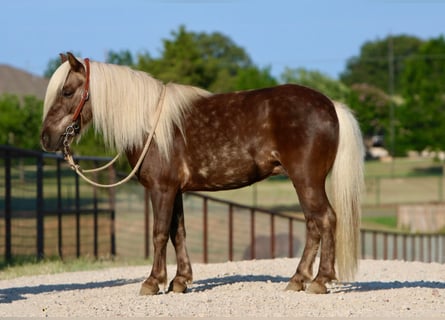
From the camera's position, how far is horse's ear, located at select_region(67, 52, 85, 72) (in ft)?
24.9

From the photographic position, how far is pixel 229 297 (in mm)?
7488

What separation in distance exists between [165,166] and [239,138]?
0.69 meters

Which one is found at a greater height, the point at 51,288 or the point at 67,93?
the point at 67,93

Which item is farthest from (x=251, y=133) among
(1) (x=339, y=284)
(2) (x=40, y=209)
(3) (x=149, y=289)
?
(2) (x=40, y=209)

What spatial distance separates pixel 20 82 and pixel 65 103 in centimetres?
4630

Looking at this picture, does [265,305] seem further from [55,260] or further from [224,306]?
[55,260]

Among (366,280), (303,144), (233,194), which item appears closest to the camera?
(303,144)

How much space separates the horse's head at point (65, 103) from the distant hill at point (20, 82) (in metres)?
43.0

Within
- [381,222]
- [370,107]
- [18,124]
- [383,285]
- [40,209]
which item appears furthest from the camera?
[370,107]

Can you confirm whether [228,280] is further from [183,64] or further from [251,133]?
[183,64]

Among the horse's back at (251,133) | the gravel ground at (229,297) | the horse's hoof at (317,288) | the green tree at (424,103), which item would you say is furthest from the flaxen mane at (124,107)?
the green tree at (424,103)

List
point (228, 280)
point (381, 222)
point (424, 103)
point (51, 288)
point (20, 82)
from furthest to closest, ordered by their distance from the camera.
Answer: point (424, 103) → point (20, 82) → point (381, 222) → point (228, 280) → point (51, 288)

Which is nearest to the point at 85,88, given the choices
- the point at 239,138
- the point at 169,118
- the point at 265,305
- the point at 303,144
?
the point at 169,118

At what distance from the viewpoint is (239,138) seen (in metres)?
7.66
